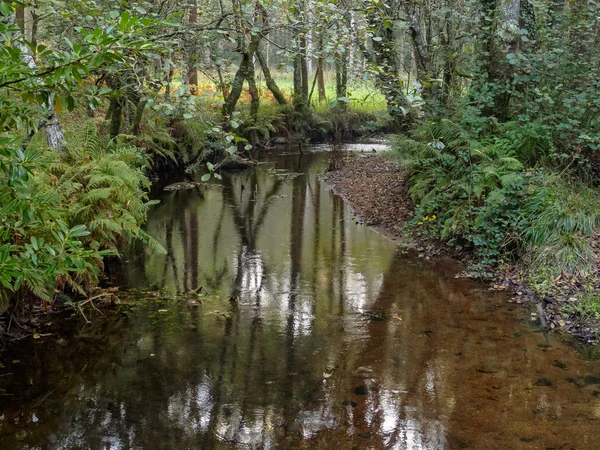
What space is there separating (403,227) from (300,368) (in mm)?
5569

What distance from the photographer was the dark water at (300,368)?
4477mm

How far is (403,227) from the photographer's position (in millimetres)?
10547

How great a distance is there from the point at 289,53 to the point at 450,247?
469 centimetres

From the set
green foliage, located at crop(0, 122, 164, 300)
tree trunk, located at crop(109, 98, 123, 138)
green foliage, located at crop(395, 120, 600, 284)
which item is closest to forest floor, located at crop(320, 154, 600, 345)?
green foliage, located at crop(395, 120, 600, 284)

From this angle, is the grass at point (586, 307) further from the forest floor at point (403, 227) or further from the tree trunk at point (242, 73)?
the tree trunk at point (242, 73)

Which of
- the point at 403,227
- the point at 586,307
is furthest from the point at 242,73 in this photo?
the point at 586,307

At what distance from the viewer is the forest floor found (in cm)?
661

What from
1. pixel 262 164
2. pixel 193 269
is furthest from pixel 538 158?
pixel 262 164

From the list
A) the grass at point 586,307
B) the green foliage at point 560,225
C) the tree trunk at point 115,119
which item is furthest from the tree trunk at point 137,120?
the grass at point 586,307

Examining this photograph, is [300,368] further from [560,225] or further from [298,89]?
[298,89]

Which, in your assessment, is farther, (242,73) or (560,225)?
(242,73)

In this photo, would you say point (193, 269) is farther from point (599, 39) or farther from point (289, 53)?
point (599, 39)

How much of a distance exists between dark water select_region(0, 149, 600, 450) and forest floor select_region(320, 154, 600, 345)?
326 mm

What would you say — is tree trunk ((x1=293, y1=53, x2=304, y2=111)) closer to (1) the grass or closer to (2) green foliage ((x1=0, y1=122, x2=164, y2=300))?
(2) green foliage ((x1=0, y1=122, x2=164, y2=300))
